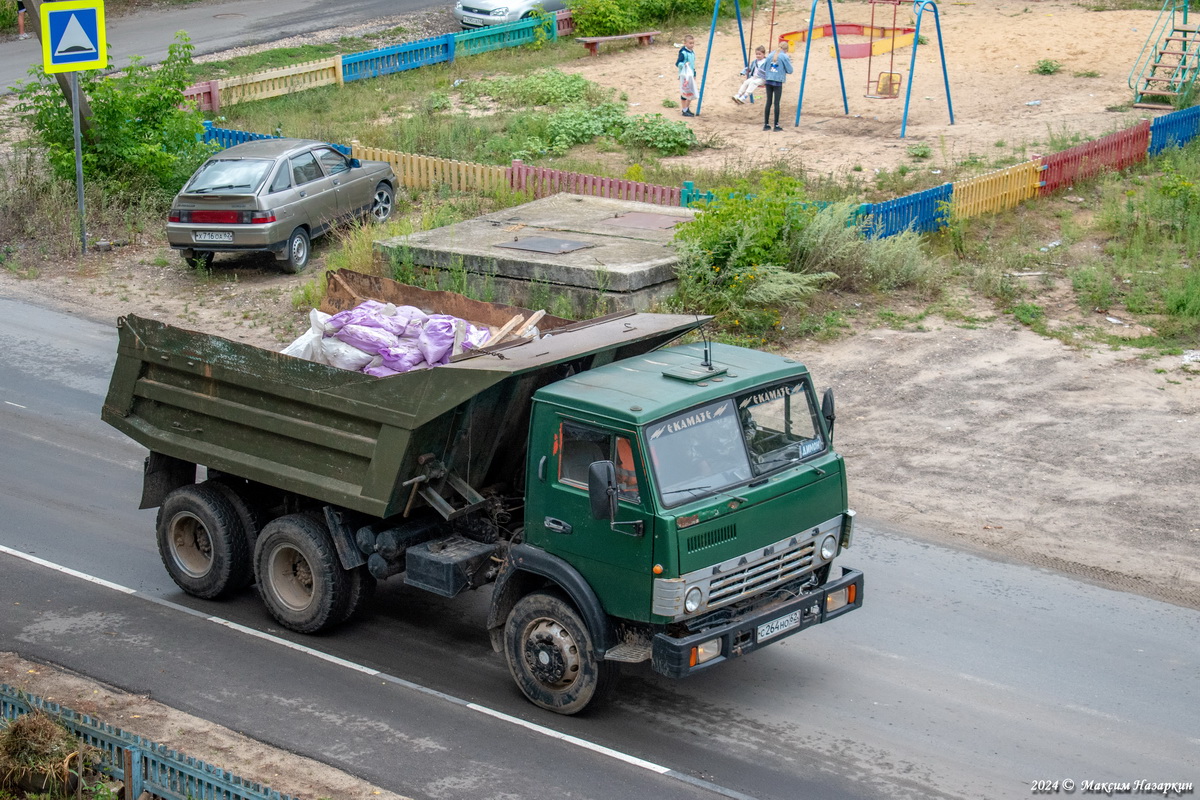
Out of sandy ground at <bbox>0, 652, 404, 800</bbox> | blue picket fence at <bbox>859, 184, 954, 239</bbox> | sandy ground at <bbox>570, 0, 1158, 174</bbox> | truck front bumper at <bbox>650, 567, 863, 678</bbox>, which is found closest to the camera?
sandy ground at <bbox>0, 652, 404, 800</bbox>

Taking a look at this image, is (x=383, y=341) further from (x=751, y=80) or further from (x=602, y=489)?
(x=751, y=80)

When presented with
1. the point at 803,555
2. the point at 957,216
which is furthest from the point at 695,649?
the point at 957,216

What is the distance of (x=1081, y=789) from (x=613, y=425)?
122 inches

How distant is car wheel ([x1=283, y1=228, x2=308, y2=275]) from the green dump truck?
7.87m

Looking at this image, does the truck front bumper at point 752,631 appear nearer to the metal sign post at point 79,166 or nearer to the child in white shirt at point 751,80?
the metal sign post at point 79,166

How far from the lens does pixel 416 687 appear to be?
774 centimetres

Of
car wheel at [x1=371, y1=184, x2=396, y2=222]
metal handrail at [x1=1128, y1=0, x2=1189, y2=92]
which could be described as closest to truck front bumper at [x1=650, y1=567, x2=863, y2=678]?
car wheel at [x1=371, y1=184, x2=396, y2=222]

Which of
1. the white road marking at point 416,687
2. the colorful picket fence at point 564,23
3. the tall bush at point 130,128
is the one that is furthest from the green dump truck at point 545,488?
the colorful picket fence at point 564,23

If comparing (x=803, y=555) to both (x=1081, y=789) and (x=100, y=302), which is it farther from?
(x=100, y=302)

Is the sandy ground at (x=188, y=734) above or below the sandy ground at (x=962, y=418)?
below

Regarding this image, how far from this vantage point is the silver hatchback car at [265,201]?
52.7 feet

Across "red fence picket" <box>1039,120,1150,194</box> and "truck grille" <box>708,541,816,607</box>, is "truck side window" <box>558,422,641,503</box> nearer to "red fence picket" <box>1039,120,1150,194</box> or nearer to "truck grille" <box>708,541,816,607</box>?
"truck grille" <box>708,541,816,607</box>

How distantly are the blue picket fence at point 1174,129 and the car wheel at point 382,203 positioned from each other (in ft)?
39.0

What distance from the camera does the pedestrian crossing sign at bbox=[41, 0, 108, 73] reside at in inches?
648
